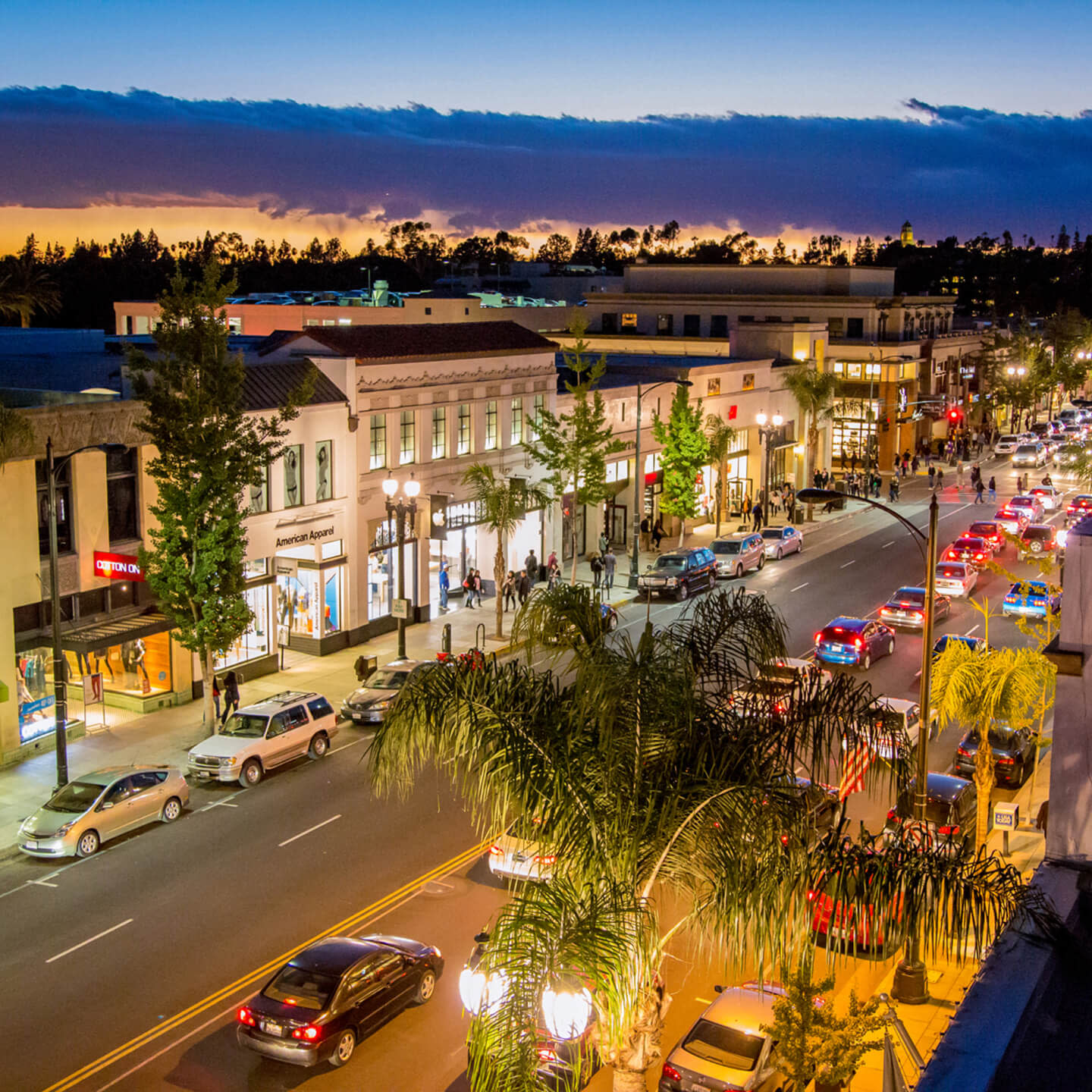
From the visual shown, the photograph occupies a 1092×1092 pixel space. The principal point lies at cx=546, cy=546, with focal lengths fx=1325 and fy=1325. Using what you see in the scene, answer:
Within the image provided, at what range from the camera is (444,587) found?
44.8m

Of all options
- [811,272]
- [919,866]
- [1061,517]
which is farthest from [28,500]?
[811,272]

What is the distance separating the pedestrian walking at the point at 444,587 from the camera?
44750 millimetres

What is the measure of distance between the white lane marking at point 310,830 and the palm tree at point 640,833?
10782mm

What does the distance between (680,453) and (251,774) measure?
3145 centimetres

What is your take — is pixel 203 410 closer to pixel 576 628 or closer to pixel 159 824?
pixel 159 824

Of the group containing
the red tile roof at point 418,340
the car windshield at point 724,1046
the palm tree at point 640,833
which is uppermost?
the red tile roof at point 418,340

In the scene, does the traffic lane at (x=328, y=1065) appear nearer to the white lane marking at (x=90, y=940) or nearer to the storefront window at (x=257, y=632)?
the white lane marking at (x=90, y=940)

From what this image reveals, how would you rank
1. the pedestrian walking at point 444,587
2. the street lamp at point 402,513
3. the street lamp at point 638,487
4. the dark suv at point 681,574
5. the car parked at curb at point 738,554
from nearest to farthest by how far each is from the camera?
the street lamp at point 402,513 → the pedestrian walking at point 444,587 → the dark suv at point 681,574 → the street lamp at point 638,487 → the car parked at curb at point 738,554

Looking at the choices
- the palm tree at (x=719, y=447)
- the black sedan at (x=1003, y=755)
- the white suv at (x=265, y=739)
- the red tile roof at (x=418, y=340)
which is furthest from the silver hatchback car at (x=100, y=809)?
the palm tree at (x=719, y=447)

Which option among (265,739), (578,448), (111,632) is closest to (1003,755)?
(265,739)

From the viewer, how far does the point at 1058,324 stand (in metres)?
129

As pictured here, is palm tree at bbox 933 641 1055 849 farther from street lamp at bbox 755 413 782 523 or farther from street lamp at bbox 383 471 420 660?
street lamp at bbox 755 413 782 523

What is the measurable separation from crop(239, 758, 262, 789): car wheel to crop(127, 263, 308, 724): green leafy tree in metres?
2.89

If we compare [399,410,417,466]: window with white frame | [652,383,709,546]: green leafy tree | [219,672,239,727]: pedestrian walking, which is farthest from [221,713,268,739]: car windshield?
[652,383,709,546]: green leafy tree
